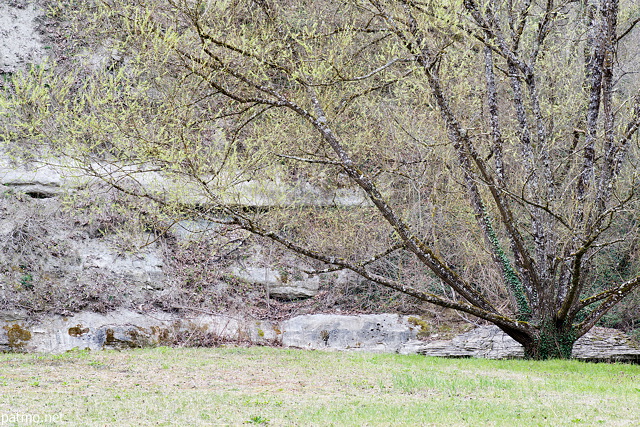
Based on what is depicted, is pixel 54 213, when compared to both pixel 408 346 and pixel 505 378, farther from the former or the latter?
pixel 505 378

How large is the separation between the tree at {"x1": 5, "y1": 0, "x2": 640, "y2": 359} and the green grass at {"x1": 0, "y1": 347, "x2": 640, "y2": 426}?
1576 millimetres

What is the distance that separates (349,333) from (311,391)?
6.12 meters

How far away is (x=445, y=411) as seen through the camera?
5176 millimetres

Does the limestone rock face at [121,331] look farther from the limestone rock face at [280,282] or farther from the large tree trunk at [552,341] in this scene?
the large tree trunk at [552,341]

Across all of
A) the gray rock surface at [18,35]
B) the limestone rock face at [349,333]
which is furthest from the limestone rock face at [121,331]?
the gray rock surface at [18,35]

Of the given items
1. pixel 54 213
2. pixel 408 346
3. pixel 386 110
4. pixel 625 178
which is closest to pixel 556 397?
pixel 408 346

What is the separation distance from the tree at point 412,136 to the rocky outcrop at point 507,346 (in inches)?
20.5

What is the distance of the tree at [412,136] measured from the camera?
8688 millimetres

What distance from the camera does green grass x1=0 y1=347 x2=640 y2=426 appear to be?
4.93 m

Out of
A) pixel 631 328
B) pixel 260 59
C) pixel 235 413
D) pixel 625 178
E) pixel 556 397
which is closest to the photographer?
pixel 235 413

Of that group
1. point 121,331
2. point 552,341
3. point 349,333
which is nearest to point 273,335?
point 349,333

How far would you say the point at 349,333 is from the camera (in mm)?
12453

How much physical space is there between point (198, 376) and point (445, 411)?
3629 mm

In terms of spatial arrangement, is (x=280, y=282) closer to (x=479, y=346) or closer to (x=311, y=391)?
(x=479, y=346)
